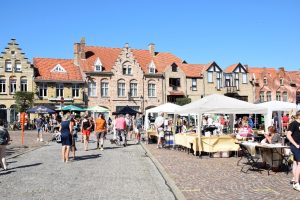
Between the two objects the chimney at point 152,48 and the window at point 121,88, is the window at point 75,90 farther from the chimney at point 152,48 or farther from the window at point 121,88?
the chimney at point 152,48

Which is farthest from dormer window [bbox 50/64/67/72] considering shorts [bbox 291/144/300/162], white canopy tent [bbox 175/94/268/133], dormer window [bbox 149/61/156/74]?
shorts [bbox 291/144/300/162]

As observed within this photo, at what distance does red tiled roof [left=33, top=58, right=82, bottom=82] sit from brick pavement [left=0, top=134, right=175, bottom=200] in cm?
3639

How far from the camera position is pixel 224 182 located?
34.2 feet

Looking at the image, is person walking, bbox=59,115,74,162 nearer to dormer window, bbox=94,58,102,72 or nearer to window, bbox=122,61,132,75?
dormer window, bbox=94,58,102,72

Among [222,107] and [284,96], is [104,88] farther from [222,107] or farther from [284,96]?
[222,107]

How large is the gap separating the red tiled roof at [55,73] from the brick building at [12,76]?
1.66m

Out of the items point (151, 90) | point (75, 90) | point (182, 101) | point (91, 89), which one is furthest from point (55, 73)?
point (182, 101)

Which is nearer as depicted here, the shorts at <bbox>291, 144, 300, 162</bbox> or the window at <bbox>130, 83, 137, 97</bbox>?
the shorts at <bbox>291, 144, 300, 162</bbox>

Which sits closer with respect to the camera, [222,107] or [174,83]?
[222,107]

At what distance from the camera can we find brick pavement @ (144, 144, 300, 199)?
29.1 ft

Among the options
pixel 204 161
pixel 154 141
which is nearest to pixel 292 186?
pixel 204 161

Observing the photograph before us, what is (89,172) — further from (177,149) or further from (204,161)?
(177,149)

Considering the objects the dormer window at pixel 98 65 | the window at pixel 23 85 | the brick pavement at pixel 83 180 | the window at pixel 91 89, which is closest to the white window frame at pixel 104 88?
the window at pixel 91 89

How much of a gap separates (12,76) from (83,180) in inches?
1638
